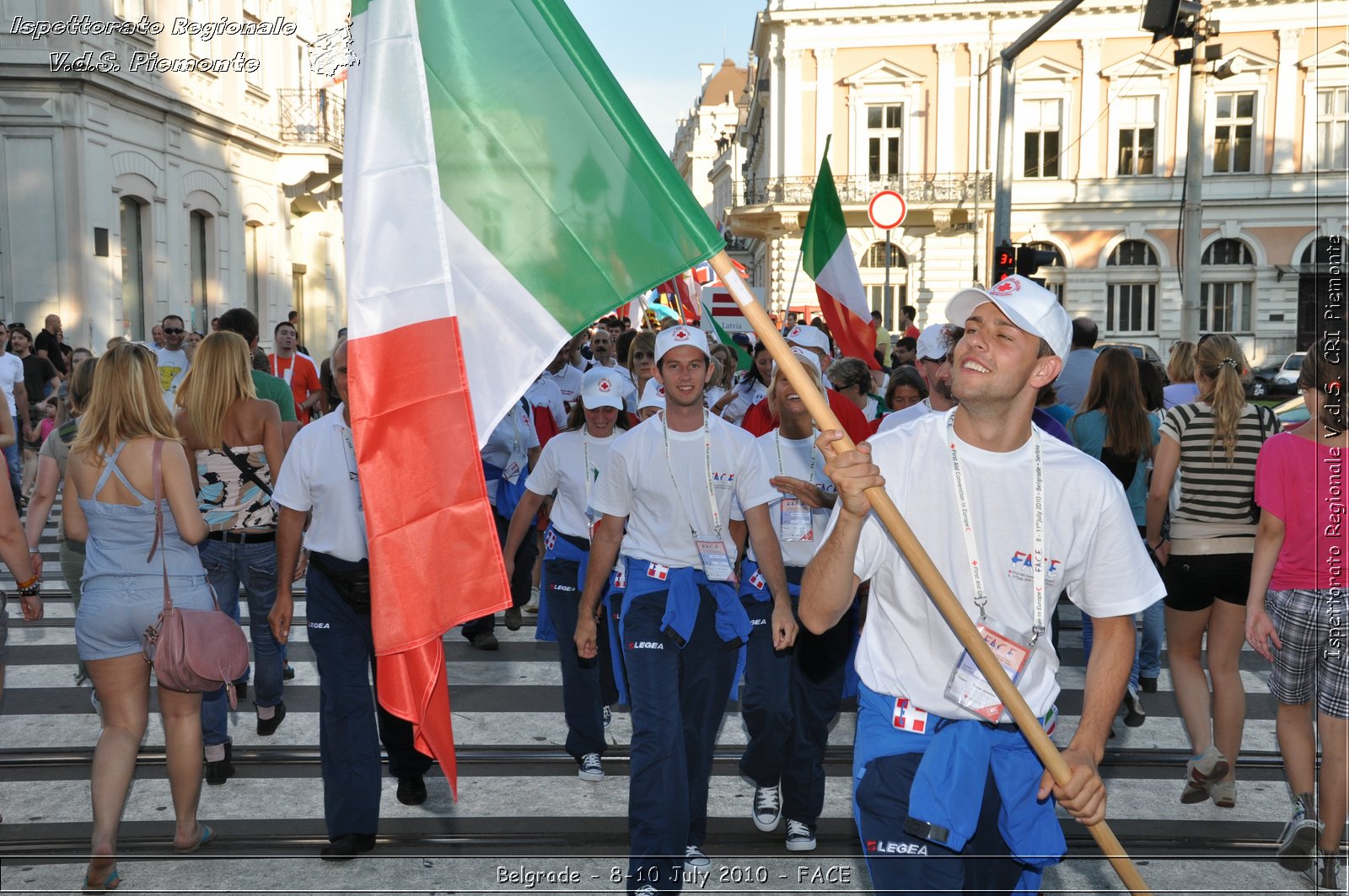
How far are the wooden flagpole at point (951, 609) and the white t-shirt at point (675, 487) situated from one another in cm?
207

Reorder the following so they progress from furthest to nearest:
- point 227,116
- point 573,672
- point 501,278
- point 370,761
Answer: point 227,116 < point 573,672 < point 370,761 < point 501,278

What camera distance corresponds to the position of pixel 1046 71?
44.7m

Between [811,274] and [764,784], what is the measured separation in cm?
629

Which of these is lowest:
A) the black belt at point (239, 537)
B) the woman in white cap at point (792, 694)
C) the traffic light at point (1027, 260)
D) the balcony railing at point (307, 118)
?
the woman in white cap at point (792, 694)

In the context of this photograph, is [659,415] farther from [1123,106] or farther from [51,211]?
[1123,106]

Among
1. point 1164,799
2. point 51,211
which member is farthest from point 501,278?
point 51,211

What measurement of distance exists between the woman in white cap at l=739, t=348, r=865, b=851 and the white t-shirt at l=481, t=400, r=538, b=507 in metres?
3.38

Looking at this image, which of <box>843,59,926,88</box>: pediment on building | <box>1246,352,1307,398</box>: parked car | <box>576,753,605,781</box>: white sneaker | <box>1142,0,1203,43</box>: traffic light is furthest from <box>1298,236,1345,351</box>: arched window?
<box>843,59,926,88</box>: pediment on building

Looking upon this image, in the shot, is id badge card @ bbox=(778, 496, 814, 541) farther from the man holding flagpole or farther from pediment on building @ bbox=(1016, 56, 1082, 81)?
pediment on building @ bbox=(1016, 56, 1082, 81)

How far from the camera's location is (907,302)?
4581 cm

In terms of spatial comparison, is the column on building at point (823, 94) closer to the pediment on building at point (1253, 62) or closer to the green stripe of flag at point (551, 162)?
the pediment on building at point (1253, 62)

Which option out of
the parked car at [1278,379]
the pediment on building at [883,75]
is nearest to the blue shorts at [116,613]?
the parked car at [1278,379]

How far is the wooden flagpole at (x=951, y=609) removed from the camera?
2830 mm

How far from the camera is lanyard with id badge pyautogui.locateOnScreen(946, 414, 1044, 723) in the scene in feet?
9.80
